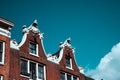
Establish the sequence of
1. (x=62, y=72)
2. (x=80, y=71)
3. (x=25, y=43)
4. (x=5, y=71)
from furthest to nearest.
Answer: (x=80, y=71)
(x=62, y=72)
(x=25, y=43)
(x=5, y=71)

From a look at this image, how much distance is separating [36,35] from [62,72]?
6.49m

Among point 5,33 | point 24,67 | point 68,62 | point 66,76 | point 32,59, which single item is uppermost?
point 5,33

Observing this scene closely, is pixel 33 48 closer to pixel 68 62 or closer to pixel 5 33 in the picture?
pixel 5 33

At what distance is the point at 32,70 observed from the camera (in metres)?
36.3

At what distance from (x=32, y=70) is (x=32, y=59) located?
139cm

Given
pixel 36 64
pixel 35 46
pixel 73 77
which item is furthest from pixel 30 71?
pixel 73 77

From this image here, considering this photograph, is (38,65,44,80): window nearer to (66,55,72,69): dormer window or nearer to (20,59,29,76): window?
(20,59,29,76): window

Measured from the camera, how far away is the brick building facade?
33194mm

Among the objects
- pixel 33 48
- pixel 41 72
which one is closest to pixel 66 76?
pixel 41 72

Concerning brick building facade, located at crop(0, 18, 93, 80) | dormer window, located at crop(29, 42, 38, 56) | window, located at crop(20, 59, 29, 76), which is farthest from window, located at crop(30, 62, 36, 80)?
dormer window, located at crop(29, 42, 38, 56)

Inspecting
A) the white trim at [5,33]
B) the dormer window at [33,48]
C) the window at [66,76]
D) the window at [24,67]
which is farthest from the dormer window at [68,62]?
the white trim at [5,33]

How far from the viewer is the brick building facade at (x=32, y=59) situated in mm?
33194

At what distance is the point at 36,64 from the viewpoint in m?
37.0

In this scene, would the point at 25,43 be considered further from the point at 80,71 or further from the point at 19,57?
the point at 80,71
